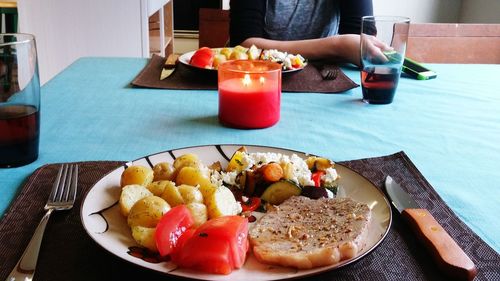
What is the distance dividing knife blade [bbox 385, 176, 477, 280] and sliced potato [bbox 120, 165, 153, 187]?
350mm

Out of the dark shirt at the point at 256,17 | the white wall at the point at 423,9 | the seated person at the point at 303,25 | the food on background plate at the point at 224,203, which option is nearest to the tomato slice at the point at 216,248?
the food on background plate at the point at 224,203

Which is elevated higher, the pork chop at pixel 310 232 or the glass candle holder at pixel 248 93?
the glass candle holder at pixel 248 93

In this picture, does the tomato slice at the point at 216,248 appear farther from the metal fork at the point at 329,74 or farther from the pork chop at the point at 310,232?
the metal fork at the point at 329,74

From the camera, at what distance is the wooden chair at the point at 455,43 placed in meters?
2.08

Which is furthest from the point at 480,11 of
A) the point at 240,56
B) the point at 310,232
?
the point at 310,232

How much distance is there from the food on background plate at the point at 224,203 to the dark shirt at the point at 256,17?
130 centimetres

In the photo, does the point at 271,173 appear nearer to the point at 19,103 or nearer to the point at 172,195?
the point at 172,195

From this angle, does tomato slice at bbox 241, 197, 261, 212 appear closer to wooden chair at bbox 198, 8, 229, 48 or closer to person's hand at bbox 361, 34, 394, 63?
person's hand at bbox 361, 34, 394, 63

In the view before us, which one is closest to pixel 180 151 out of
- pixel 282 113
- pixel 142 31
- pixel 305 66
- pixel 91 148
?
pixel 91 148

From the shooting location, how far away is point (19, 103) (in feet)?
2.84

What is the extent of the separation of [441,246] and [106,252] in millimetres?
386

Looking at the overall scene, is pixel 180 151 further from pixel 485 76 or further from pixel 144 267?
pixel 485 76

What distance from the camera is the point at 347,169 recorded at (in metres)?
0.76

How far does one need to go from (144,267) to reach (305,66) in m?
1.06
